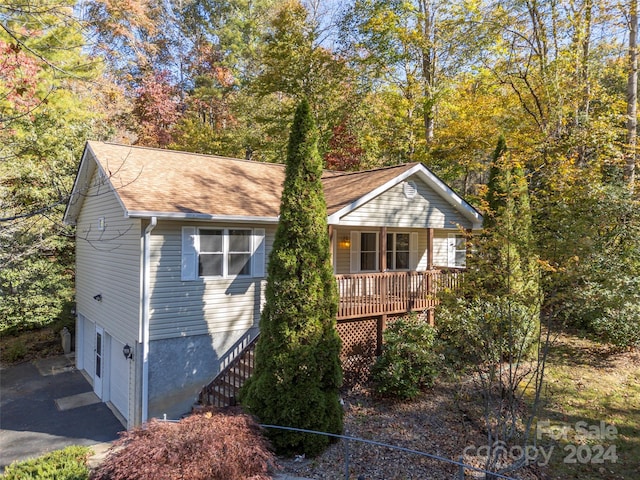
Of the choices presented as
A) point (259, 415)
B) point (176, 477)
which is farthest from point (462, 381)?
point (176, 477)

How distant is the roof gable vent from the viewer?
1214 cm

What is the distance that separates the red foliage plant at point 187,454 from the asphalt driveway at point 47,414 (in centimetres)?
466

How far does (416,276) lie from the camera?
37.8 feet

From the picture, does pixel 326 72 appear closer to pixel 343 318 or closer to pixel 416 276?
pixel 416 276

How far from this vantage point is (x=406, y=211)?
12164 millimetres

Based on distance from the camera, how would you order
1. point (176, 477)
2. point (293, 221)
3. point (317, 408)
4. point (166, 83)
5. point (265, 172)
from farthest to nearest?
point (166, 83), point (265, 172), point (293, 221), point (317, 408), point (176, 477)

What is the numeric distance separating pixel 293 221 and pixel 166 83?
73.8 feet

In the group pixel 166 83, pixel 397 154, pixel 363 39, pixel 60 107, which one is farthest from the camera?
pixel 166 83

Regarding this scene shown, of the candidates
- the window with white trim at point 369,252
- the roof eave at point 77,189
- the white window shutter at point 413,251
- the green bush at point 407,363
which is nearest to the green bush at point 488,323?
the green bush at point 407,363

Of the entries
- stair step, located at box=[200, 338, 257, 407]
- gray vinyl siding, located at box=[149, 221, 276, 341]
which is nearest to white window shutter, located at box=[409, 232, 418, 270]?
gray vinyl siding, located at box=[149, 221, 276, 341]

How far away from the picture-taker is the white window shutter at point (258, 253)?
1041cm

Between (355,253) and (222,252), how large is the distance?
17.6 ft

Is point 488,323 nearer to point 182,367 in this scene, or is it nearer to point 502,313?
point 502,313

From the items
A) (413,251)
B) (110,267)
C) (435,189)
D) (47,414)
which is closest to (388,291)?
(435,189)
